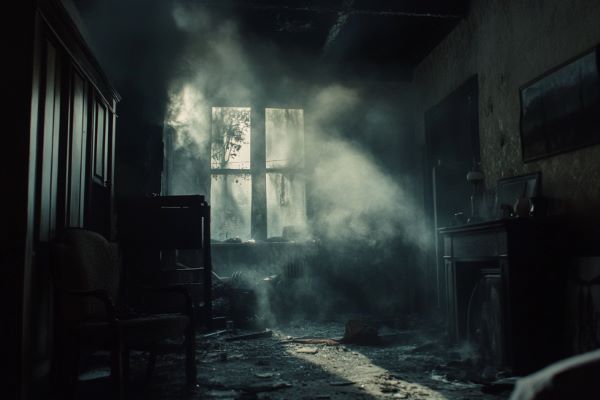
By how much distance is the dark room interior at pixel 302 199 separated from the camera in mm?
2971

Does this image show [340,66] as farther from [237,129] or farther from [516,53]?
[516,53]

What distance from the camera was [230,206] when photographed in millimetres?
8492

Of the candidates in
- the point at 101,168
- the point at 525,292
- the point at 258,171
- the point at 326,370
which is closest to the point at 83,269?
the point at 101,168

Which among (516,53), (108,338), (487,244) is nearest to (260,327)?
(487,244)

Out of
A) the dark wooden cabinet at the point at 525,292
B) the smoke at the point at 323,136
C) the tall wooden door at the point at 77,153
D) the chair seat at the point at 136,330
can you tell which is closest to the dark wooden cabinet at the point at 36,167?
the tall wooden door at the point at 77,153

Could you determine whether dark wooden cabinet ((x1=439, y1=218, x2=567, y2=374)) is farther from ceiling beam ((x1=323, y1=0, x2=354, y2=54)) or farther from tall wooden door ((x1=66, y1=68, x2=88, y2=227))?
ceiling beam ((x1=323, y1=0, x2=354, y2=54))

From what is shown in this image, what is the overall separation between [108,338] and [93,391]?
62 centimetres

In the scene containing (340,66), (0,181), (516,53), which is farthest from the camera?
(340,66)

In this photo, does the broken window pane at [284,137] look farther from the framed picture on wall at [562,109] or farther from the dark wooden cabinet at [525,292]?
the dark wooden cabinet at [525,292]

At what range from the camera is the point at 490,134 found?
575cm

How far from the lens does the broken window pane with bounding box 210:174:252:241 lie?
27.7ft

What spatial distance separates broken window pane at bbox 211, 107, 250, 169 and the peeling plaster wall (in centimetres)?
328

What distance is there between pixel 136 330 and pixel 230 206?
5.56 metres

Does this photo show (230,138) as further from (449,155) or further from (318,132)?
(449,155)
